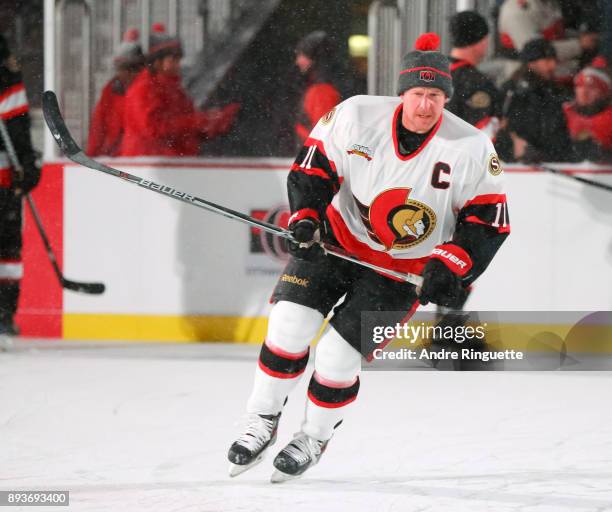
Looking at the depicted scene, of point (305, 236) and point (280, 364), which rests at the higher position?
point (305, 236)

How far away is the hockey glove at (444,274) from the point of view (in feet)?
9.18

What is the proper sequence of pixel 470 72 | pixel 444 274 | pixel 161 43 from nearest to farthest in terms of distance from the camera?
pixel 444 274 → pixel 470 72 → pixel 161 43

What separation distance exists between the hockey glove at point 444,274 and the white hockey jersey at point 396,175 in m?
0.04

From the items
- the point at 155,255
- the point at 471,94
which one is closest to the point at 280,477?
the point at 471,94

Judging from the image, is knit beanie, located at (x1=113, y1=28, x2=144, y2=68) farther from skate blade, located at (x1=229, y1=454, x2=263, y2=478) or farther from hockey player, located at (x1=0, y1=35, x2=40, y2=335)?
skate blade, located at (x1=229, y1=454, x2=263, y2=478)

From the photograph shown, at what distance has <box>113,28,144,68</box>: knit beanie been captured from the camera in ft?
17.1

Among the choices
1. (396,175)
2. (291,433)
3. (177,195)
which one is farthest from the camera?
(291,433)

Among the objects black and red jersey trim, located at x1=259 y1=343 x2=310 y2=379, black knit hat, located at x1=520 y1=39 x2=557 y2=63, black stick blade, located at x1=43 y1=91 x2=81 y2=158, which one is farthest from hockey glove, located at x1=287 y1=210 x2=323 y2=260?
black knit hat, located at x1=520 y1=39 x2=557 y2=63

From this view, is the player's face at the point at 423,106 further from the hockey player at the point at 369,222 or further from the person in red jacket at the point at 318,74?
the person in red jacket at the point at 318,74

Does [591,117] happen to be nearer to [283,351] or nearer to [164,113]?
[164,113]

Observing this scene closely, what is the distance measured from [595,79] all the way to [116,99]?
2054 mm

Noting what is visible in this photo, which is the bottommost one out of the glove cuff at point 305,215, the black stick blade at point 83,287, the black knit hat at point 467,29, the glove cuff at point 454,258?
the black stick blade at point 83,287

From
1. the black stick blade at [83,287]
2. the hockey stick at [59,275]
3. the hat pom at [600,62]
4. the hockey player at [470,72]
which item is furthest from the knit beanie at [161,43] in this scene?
the hat pom at [600,62]

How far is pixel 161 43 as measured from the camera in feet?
17.0
